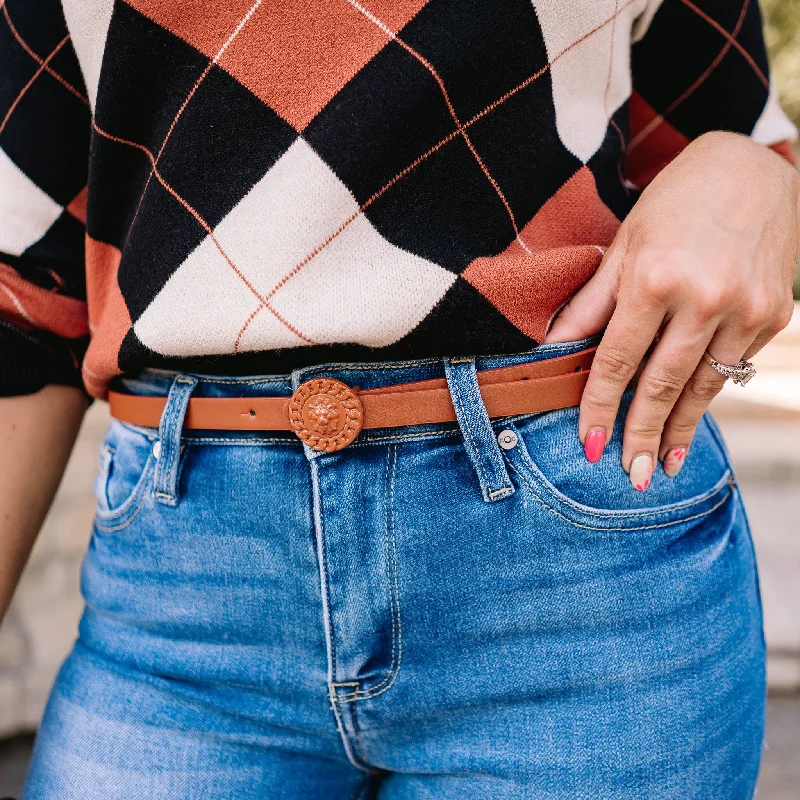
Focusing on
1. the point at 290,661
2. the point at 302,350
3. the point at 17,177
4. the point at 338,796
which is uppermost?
the point at 17,177

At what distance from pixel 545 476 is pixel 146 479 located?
46cm

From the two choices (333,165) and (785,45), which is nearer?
(333,165)

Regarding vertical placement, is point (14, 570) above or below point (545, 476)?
below

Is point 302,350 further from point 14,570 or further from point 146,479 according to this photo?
point 14,570

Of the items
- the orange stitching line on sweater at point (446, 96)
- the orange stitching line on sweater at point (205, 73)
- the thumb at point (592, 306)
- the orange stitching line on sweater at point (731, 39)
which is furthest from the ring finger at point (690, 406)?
the orange stitching line on sweater at point (205, 73)

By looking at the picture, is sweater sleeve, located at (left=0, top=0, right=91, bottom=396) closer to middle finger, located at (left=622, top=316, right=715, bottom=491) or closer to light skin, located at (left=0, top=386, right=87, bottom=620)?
light skin, located at (left=0, top=386, right=87, bottom=620)

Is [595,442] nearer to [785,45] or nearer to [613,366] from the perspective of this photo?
[613,366]

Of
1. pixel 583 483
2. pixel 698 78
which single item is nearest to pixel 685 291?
pixel 583 483

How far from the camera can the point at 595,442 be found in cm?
75

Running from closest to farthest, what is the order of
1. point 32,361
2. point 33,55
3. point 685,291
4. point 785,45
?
1. point 685,291
2. point 33,55
3. point 32,361
4. point 785,45

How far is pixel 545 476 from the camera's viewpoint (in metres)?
0.74

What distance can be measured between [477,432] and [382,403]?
0.10 meters

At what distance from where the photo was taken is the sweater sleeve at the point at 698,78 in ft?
2.97

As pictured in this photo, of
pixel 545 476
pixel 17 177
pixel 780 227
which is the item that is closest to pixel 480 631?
pixel 545 476
